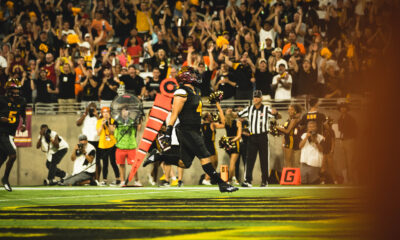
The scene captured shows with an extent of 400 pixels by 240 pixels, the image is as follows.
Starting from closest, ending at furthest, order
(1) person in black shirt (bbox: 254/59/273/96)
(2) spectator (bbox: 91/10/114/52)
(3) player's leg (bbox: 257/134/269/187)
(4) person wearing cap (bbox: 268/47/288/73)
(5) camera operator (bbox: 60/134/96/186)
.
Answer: (3) player's leg (bbox: 257/134/269/187) < (1) person in black shirt (bbox: 254/59/273/96) < (4) person wearing cap (bbox: 268/47/288/73) < (5) camera operator (bbox: 60/134/96/186) < (2) spectator (bbox: 91/10/114/52)

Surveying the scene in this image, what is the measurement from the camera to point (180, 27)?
1934 cm

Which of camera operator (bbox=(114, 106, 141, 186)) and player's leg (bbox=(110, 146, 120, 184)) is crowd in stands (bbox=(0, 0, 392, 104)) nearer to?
camera operator (bbox=(114, 106, 141, 186))

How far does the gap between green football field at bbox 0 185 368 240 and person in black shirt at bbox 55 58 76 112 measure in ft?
28.5

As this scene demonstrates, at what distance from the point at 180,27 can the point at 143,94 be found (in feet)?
9.42

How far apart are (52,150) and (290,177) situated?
641 centimetres

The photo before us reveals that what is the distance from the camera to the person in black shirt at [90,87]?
59.7ft

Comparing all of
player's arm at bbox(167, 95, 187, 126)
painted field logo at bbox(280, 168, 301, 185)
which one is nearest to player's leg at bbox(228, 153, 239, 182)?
painted field logo at bbox(280, 168, 301, 185)

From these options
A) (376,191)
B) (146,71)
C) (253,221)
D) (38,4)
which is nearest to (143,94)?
(146,71)

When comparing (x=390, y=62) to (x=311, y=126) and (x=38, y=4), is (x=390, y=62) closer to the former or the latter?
(x=311, y=126)

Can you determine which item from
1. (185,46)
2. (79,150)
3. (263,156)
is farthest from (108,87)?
(263,156)

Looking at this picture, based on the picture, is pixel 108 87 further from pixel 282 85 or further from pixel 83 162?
pixel 282 85

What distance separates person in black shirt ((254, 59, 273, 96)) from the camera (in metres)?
16.6

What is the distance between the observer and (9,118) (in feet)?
43.9

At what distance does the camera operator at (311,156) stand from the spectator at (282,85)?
1185 mm
